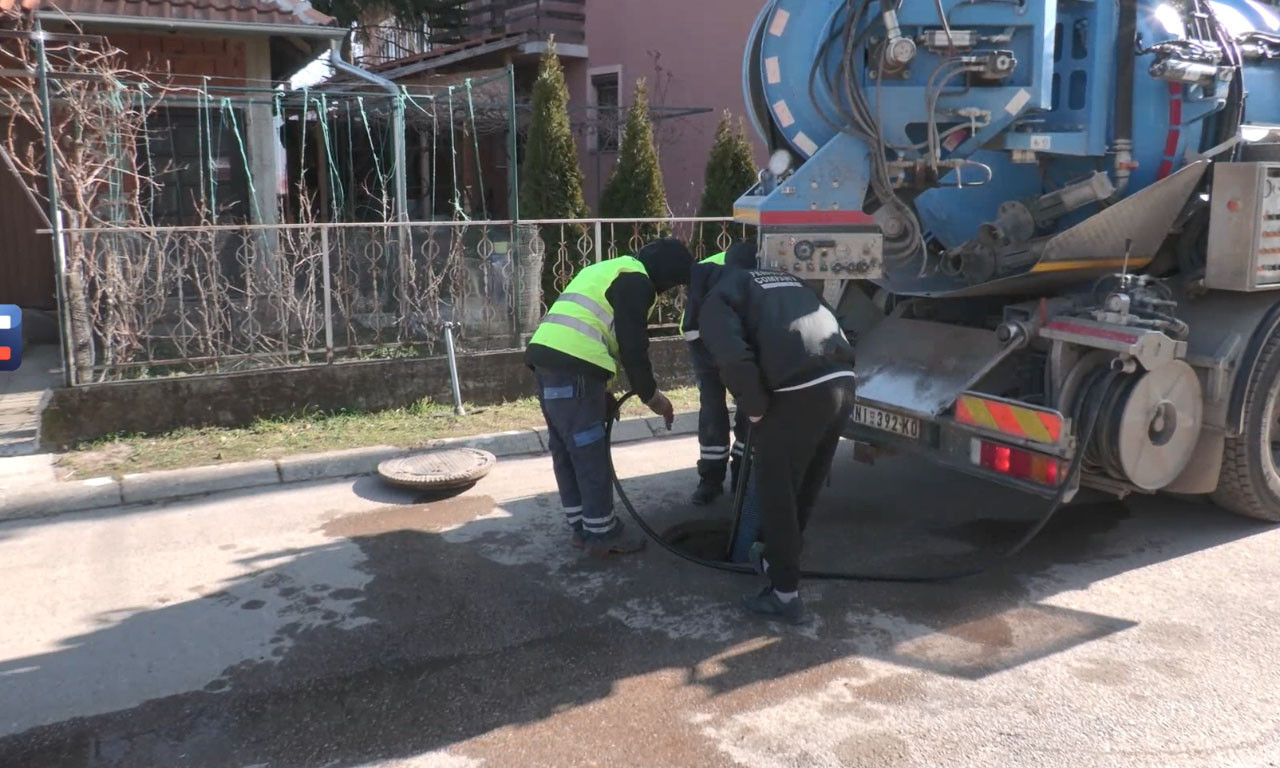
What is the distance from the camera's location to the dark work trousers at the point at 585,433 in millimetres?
4926

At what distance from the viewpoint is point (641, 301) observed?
472 centimetres

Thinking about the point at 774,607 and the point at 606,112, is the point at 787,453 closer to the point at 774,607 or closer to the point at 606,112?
the point at 774,607

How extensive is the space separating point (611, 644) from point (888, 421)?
185 centimetres

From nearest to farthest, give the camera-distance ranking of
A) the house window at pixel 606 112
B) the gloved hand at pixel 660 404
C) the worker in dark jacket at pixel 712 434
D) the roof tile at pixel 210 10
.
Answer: the gloved hand at pixel 660 404 < the worker in dark jacket at pixel 712 434 < the roof tile at pixel 210 10 < the house window at pixel 606 112

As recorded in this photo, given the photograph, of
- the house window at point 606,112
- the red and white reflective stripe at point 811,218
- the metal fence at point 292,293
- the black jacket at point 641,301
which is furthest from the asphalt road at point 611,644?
the house window at point 606,112

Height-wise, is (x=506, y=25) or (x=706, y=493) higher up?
(x=506, y=25)

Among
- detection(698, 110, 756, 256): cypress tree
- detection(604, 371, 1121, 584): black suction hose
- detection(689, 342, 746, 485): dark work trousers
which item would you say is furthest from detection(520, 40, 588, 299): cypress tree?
detection(604, 371, 1121, 584): black suction hose

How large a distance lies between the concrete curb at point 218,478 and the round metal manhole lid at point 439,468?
1.12ft

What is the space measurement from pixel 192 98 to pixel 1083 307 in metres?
8.01

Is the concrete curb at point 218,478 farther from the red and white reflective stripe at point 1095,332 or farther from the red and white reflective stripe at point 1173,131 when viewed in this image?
the red and white reflective stripe at point 1173,131

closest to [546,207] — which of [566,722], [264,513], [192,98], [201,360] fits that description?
[192,98]

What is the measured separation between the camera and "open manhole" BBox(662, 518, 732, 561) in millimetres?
5172

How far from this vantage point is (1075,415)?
456 centimetres

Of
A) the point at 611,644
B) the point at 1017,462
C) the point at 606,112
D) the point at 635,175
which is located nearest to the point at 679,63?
the point at 606,112
